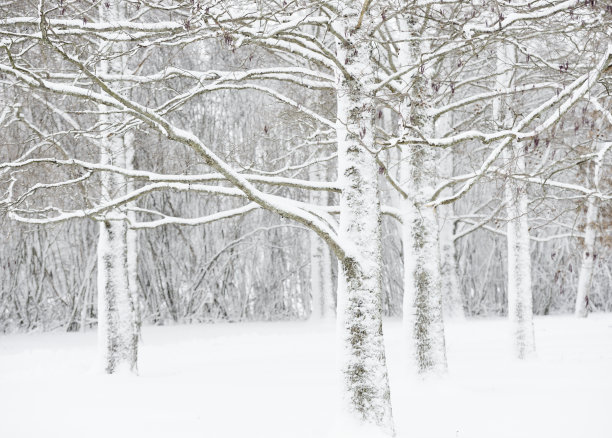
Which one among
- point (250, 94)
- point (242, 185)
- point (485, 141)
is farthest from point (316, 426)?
point (250, 94)

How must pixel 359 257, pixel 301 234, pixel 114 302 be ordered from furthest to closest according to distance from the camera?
pixel 301 234 → pixel 114 302 → pixel 359 257

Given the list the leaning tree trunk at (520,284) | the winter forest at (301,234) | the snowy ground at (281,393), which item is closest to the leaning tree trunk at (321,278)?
the winter forest at (301,234)

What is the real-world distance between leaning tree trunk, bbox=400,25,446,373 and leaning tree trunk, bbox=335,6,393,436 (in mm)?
1731

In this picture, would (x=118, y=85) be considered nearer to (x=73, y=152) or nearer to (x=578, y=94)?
(x=73, y=152)

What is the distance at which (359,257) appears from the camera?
552 cm

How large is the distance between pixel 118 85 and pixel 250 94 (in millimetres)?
6225

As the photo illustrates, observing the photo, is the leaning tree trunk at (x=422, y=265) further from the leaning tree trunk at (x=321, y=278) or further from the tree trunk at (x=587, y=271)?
the tree trunk at (x=587, y=271)

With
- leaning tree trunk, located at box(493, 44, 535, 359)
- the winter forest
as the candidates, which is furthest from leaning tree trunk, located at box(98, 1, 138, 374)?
leaning tree trunk, located at box(493, 44, 535, 359)

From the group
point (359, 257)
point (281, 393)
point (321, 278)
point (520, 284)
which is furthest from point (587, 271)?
point (359, 257)

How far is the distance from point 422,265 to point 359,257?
2.35 meters

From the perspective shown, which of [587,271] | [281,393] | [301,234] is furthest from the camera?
[301,234]

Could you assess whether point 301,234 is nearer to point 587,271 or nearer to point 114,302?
point 587,271

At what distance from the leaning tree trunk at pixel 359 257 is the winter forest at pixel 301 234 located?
2 cm

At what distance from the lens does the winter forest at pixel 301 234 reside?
552cm
